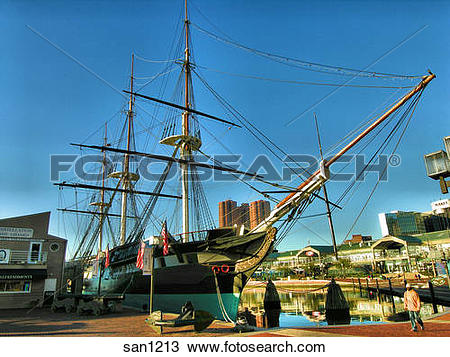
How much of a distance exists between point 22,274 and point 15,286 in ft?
3.13

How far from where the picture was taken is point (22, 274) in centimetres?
2102

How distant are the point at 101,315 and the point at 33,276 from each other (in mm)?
9801

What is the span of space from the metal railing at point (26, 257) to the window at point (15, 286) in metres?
1.36

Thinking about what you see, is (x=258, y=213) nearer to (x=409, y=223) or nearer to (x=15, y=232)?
(x=15, y=232)

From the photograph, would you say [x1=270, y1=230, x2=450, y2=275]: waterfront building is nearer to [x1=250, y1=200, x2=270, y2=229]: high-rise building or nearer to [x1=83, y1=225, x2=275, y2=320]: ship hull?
[x1=250, y1=200, x2=270, y2=229]: high-rise building

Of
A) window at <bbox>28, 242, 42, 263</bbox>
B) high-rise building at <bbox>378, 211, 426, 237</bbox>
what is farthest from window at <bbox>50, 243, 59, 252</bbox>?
high-rise building at <bbox>378, 211, 426, 237</bbox>

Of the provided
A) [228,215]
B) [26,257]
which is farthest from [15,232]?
[228,215]

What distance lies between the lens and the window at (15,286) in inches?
809

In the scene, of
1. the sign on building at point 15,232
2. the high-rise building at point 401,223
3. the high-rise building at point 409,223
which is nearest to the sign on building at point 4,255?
the sign on building at point 15,232

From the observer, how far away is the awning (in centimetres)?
2033

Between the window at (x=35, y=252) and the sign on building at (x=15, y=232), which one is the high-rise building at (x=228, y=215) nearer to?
the window at (x=35, y=252)

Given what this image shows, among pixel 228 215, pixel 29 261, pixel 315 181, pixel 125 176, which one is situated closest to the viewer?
pixel 315 181

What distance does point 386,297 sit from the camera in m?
29.6
